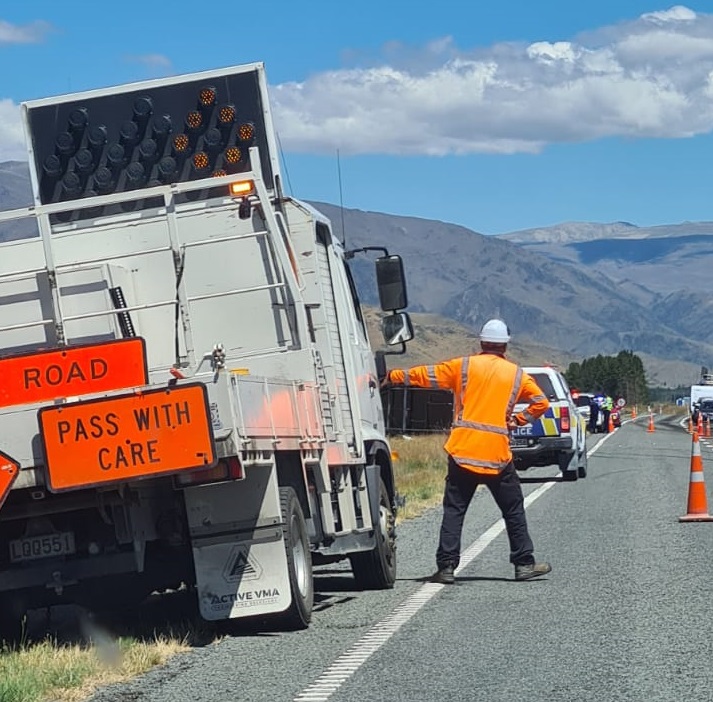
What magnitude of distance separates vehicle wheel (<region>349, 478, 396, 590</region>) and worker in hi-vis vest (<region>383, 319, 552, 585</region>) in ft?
1.16

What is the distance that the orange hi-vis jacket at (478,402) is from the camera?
11070mm

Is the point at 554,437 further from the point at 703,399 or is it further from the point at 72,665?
the point at 703,399

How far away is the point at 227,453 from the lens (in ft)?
25.2

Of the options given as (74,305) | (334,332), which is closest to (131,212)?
(74,305)

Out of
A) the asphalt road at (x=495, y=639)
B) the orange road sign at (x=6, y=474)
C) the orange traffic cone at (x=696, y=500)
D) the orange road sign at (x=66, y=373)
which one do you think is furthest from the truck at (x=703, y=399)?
the orange road sign at (x=6, y=474)

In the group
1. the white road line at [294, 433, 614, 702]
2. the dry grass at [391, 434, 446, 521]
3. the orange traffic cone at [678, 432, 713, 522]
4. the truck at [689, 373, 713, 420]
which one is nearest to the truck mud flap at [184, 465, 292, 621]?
the white road line at [294, 433, 614, 702]

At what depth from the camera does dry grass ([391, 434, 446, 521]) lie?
778 inches

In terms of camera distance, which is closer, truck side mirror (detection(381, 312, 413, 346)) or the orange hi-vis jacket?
the orange hi-vis jacket

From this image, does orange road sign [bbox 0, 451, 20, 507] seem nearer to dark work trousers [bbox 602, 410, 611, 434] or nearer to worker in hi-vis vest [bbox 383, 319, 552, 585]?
worker in hi-vis vest [bbox 383, 319, 552, 585]

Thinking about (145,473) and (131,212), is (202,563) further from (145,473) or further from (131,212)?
(131,212)

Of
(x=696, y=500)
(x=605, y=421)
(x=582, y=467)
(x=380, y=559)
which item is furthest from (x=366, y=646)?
(x=605, y=421)

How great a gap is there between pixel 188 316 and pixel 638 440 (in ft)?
122

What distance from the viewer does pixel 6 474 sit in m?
7.61

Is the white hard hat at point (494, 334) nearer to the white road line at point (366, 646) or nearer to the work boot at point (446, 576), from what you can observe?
the work boot at point (446, 576)
